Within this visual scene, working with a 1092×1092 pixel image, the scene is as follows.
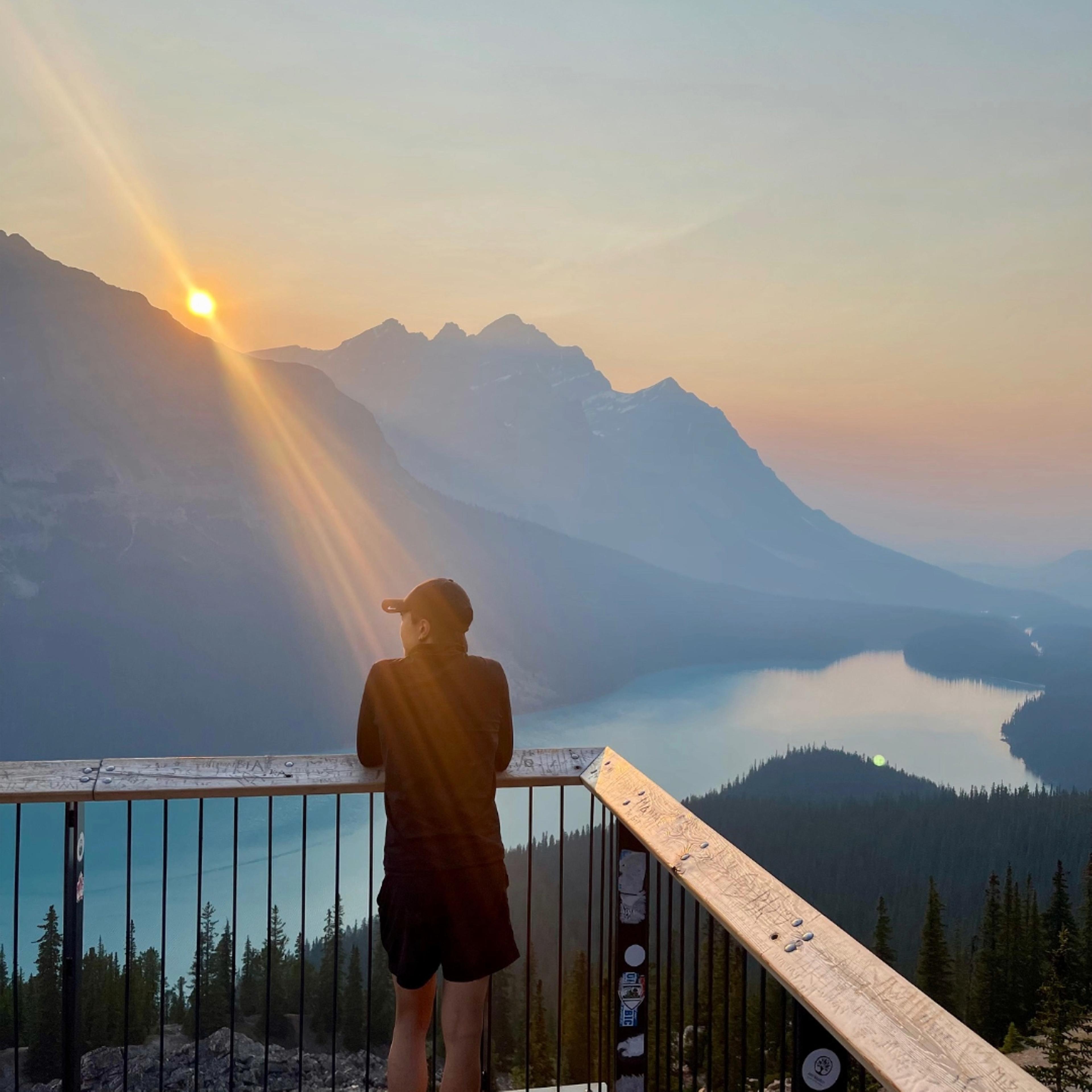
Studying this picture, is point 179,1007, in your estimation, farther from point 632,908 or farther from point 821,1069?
point 821,1069

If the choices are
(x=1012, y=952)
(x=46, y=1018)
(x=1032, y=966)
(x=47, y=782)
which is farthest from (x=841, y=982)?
(x=1032, y=966)

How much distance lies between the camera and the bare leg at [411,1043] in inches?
97.6

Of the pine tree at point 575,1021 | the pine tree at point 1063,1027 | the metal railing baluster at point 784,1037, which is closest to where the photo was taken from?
the metal railing baluster at point 784,1037

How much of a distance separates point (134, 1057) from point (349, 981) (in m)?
9.10

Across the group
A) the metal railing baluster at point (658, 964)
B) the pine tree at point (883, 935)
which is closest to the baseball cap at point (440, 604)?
the metal railing baluster at point (658, 964)

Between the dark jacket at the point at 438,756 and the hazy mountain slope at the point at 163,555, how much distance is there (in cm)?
9920

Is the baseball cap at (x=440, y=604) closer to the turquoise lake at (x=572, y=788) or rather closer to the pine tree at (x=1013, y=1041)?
the turquoise lake at (x=572, y=788)

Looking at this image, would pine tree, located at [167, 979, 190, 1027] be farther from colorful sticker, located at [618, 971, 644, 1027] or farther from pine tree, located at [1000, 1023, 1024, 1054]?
colorful sticker, located at [618, 971, 644, 1027]

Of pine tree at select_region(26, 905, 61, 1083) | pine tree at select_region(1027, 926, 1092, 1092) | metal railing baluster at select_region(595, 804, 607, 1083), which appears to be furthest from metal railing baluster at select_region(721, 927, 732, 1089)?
pine tree at select_region(1027, 926, 1092, 1092)

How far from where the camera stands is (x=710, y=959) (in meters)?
1.94

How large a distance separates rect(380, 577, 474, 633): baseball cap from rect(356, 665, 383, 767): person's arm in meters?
0.19

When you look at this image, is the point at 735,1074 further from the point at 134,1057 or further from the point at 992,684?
the point at 992,684

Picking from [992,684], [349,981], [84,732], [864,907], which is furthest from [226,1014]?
[992,684]

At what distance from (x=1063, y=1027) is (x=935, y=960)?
6.31 meters
